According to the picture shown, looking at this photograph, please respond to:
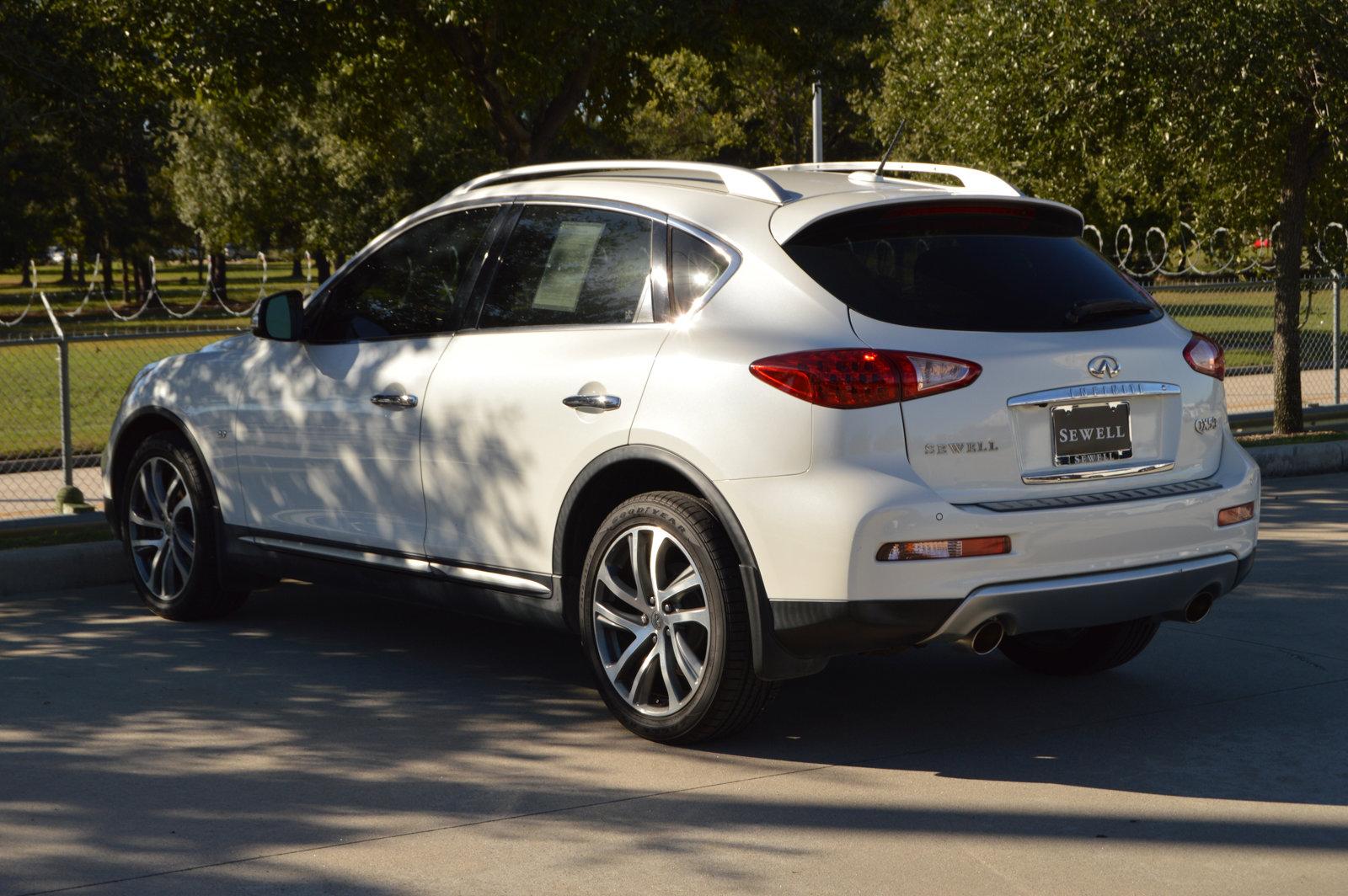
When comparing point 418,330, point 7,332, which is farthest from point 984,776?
point 7,332

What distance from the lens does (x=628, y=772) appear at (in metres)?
5.34

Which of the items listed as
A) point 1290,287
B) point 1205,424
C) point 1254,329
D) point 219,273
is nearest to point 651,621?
point 1205,424

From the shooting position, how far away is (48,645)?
7254mm

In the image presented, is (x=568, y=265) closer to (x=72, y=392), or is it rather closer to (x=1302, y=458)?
(x=1302, y=458)

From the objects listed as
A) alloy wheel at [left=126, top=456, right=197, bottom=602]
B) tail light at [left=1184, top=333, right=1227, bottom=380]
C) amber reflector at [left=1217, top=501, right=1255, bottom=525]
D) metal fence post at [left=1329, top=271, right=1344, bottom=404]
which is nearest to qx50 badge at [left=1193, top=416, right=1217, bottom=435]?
tail light at [left=1184, top=333, right=1227, bottom=380]

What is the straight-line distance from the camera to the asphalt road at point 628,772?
14.5ft

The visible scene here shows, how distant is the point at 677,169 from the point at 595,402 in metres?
1.05

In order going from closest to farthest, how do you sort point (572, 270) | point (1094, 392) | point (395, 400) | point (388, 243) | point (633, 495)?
point (1094, 392) < point (633, 495) < point (572, 270) < point (395, 400) < point (388, 243)

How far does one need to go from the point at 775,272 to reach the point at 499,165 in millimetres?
40068

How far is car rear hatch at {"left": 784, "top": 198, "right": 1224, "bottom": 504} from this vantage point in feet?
16.7

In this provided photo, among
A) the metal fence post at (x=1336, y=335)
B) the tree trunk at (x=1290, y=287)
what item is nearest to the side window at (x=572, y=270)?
Result: the tree trunk at (x=1290, y=287)

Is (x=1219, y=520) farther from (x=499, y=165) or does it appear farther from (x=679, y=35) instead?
(x=499, y=165)

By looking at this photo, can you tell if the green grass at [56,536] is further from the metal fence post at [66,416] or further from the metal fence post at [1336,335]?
the metal fence post at [1336,335]

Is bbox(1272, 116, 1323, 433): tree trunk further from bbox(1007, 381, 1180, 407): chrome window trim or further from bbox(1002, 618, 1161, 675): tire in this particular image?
bbox(1007, 381, 1180, 407): chrome window trim
